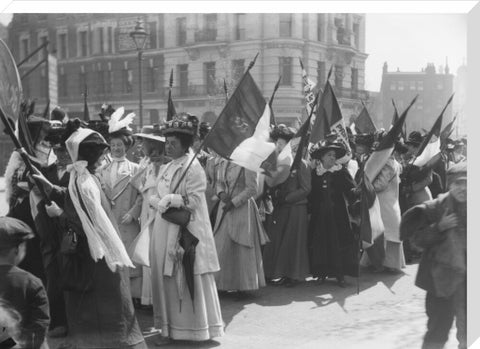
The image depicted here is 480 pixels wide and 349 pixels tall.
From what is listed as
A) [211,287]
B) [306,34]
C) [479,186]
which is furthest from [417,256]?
[306,34]

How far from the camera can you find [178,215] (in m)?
4.68

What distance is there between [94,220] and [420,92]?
9.86 ft

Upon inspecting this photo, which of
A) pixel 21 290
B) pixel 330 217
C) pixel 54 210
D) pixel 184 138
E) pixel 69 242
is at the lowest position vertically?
pixel 21 290

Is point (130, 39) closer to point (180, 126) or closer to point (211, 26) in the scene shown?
point (211, 26)

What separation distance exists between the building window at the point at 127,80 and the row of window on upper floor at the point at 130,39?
0.70ft

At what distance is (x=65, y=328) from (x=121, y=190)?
129 centimetres

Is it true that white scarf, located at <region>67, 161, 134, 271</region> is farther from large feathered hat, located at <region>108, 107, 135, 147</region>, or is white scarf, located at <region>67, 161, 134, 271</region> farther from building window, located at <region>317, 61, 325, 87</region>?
building window, located at <region>317, 61, 325, 87</region>

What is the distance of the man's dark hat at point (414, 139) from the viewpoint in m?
5.82

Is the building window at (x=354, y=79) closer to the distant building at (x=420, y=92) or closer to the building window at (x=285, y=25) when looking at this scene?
the distant building at (x=420, y=92)

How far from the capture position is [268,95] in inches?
218

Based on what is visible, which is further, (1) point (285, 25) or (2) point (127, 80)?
(2) point (127, 80)

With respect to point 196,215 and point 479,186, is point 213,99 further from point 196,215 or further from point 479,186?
point 479,186

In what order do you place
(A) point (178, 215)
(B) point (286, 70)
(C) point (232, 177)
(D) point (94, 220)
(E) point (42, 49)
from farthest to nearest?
(C) point (232, 177), (B) point (286, 70), (E) point (42, 49), (A) point (178, 215), (D) point (94, 220)

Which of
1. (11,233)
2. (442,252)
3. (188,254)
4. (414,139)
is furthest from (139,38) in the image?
(442,252)
